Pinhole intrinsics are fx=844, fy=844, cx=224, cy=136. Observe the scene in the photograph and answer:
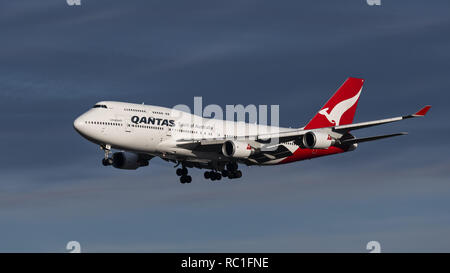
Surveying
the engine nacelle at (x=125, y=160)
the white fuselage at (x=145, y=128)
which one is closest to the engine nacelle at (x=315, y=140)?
the white fuselage at (x=145, y=128)

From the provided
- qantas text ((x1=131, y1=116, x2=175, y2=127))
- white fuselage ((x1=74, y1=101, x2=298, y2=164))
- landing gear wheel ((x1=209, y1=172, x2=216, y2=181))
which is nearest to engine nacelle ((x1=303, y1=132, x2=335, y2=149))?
white fuselage ((x1=74, y1=101, x2=298, y2=164))

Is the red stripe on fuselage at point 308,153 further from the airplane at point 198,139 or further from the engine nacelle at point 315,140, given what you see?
the engine nacelle at point 315,140

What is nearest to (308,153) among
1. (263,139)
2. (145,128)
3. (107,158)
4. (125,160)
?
(263,139)

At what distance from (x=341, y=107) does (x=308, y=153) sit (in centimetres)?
944

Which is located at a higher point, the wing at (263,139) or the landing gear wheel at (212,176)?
the wing at (263,139)

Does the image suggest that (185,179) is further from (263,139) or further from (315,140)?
(315,140)

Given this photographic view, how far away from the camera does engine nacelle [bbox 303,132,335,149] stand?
272ft

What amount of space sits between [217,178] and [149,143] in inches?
445

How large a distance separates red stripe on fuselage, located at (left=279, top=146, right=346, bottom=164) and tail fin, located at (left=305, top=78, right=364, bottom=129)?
4.28 metres

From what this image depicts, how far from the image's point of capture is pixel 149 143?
265 feet

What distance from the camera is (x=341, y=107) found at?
97.7 m

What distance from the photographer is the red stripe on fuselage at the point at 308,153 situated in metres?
90.6
